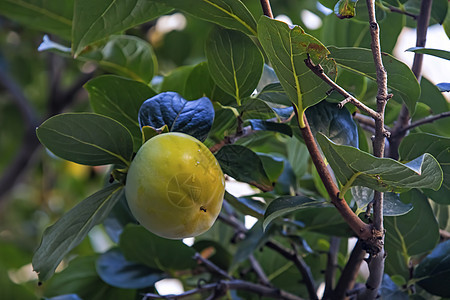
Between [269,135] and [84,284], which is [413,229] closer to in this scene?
[269,135]

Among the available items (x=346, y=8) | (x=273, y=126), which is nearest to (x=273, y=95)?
(x=273, y=126)

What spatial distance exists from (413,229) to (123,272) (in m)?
0.38

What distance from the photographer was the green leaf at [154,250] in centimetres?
68

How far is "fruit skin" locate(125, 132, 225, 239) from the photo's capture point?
0.42m

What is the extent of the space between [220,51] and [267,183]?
139 mm

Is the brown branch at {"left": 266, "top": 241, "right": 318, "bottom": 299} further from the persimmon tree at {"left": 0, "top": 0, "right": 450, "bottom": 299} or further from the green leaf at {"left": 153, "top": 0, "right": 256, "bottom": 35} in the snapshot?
the green leaf at {"left": 153, "top": 0, "right": 256, "bottom": 35}

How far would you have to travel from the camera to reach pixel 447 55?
481mm

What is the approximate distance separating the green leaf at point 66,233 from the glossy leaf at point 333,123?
0.64 ft

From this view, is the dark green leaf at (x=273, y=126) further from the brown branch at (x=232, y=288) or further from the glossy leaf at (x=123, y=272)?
the glossy leaf at (x=123, y=272)

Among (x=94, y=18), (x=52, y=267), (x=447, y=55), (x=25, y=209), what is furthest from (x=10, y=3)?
(x=25, y=209)

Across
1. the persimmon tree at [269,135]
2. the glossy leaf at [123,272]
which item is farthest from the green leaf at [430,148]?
the glossy leaf at [123,272]

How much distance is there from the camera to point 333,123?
1.65 ft

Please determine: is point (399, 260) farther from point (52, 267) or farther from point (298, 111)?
point (52, 267)

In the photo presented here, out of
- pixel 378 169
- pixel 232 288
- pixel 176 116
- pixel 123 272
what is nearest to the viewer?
pixel 378 169
